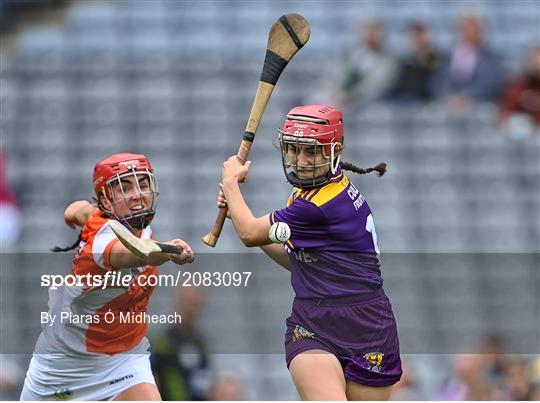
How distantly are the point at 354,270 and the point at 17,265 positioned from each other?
5521 mm

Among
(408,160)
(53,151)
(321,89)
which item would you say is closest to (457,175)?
(408,160)

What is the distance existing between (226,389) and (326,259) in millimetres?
3201

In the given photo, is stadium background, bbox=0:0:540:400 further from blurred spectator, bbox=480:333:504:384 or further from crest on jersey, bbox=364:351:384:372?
crest on jersey, bbox=364:351:384:372

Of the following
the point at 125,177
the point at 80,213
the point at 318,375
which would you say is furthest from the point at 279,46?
the point at 318,375

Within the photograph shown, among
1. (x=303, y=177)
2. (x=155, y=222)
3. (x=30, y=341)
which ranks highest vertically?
(x=303, y=177)

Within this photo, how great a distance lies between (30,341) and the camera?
9.53 m

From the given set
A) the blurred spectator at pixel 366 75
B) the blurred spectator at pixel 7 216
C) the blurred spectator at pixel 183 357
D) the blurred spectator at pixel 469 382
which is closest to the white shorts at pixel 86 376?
the blurred spectator at pixel 183 357

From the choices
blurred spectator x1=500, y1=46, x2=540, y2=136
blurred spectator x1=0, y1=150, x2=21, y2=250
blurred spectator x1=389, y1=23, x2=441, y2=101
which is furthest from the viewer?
blurred spectator x1=389, y1=23, x2=441, y2=101

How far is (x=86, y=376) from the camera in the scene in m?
5.88

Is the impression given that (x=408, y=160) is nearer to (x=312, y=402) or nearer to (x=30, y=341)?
(x=30, y=341)

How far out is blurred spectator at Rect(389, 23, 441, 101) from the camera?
428 inches

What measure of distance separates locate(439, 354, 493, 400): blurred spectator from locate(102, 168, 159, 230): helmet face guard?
354cm

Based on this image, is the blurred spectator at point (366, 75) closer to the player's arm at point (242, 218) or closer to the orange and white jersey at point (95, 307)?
the orange and white jersey at point (95, 307)

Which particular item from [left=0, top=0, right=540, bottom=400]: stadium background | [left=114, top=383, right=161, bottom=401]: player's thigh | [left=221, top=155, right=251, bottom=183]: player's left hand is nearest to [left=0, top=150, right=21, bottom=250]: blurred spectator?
[left=0, top=0, right=540, bottom=400]: stadium background
